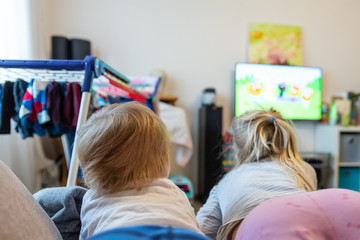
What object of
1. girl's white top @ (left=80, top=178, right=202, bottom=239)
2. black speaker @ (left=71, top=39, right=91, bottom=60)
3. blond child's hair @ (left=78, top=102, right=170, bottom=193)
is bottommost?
girl's white top @ (left=80, top=178, right=202, bottom=239)

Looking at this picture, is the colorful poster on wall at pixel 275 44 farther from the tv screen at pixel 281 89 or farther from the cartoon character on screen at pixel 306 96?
the cartoon character on screen at pixel 306 96

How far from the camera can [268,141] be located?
3.04ft

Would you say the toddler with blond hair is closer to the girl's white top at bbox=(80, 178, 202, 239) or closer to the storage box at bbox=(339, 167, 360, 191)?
the girl's white top at bbox=(80, 178, 202, 239)

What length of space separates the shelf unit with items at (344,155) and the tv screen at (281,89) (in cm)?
28

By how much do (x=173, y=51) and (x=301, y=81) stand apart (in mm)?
1327

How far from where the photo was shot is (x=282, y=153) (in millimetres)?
904

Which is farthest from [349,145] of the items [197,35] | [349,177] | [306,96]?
[197,35]

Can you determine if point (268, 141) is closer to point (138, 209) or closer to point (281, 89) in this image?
point (138, 209)

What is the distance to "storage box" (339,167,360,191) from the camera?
231 centimetres

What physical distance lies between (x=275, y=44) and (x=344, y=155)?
127 centimetres

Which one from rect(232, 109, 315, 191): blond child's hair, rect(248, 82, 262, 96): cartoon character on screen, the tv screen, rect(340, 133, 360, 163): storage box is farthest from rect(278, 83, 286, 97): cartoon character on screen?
rect(232, 109, 315, 191): blond child's hair

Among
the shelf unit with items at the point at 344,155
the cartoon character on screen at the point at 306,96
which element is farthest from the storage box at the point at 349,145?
the cartoon character on screen at the point at 306,96

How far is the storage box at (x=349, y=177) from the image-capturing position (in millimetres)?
2307

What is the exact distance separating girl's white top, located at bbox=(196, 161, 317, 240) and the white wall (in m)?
1.54
